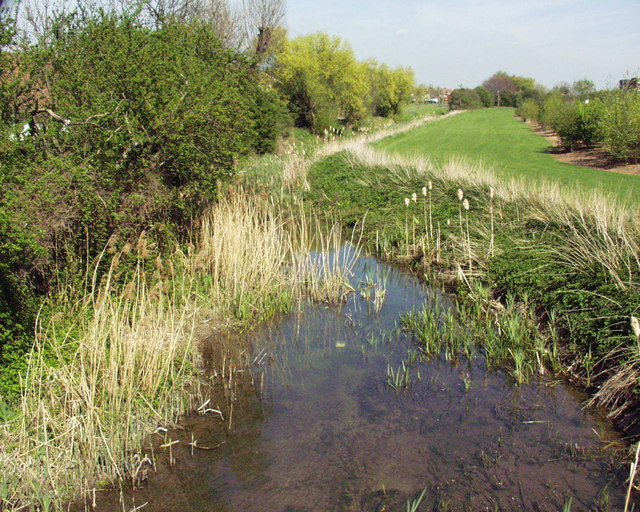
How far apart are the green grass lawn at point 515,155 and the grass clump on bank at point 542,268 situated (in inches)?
93.8

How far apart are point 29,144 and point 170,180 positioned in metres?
3.41

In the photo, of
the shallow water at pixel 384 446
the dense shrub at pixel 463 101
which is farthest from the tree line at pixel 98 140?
the dense shrub at pixel 463 101

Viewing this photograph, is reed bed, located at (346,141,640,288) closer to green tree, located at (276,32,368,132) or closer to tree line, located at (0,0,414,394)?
tree line, located at (0,0,414,394)

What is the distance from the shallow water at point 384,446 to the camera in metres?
3.90

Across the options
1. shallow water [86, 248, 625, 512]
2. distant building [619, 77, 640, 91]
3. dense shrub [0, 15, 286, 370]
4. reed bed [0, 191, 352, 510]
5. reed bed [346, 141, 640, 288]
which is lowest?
shallow water [86, 248, 625, 512]

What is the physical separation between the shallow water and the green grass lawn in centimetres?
644

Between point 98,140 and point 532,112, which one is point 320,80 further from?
point 98,140

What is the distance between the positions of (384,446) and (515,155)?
2084cm

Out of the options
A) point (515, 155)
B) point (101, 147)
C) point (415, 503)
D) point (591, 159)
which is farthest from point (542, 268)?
point (515, 155)

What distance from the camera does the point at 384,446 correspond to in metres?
4.48

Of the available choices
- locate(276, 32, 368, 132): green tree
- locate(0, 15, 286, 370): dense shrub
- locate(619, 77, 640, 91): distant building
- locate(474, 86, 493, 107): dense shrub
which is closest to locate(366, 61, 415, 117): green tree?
locate(276, 32, 368, 132): green tree

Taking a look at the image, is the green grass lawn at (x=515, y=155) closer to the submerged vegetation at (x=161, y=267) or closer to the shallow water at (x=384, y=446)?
the submerged vegetation at (x=161, y=267)

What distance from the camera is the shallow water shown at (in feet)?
12.8

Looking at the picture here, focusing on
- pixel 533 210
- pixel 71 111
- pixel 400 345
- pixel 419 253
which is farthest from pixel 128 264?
pixel 533 210
